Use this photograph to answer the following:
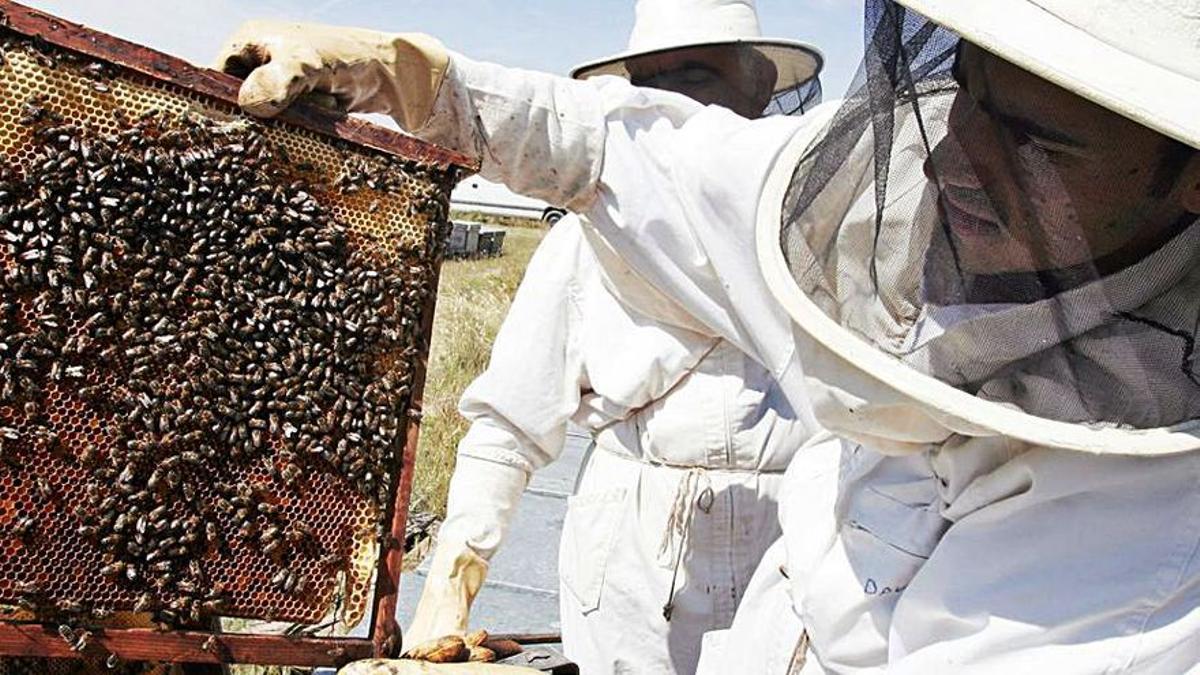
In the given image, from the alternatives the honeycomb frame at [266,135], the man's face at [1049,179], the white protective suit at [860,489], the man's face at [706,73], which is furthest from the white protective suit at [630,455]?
the man's face at [1049,179]

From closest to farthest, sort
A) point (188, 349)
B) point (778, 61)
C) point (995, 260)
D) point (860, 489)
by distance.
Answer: point (995, 260), point (860, 489), point (188, 349), point (778, 61)

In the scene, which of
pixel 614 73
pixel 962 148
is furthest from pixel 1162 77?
pixel 614 73

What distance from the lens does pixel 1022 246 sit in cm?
168

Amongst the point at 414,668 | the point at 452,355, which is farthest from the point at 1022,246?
the point at 452,355

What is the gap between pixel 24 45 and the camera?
2076mm

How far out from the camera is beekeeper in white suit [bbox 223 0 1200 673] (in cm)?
153

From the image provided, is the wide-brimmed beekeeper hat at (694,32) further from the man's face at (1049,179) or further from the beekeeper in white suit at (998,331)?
the man's face at (1049,179)

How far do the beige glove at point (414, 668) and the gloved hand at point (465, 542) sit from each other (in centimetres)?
89

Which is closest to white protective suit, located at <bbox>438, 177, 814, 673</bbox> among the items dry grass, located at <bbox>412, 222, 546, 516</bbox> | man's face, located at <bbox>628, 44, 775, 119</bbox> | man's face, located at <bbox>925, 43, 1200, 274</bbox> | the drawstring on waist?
the drawstring on waist

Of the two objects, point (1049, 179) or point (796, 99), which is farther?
point (796, 99)

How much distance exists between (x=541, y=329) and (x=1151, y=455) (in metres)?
2.08

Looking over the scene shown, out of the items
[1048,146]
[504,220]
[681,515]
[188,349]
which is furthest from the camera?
[504,220]

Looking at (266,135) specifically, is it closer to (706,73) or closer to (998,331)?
(998,331)

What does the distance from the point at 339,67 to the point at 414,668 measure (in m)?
1.30
